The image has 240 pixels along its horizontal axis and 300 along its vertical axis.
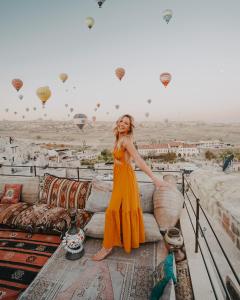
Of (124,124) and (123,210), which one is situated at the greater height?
(124,124)

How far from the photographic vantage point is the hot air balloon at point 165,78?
13.2 m

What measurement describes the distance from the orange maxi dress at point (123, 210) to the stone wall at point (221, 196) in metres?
1.53

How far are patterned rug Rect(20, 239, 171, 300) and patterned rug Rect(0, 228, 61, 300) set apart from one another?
18 cm

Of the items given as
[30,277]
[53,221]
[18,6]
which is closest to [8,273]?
[30,277]

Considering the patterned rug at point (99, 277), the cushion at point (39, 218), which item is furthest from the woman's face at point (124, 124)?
the cushion at point (39, 218)

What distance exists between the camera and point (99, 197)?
9.50ft

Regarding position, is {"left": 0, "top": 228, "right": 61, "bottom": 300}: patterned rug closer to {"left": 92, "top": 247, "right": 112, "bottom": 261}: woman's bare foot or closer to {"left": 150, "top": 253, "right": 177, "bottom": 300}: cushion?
{"left": 92, "top": 247, "right": 112, "bottom": 261}: woman's bare foot

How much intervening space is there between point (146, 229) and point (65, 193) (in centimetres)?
144

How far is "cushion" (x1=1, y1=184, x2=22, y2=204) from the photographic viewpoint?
11.0 feet

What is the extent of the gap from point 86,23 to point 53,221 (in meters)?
13.4

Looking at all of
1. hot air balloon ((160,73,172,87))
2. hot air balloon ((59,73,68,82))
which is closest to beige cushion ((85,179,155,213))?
hot air balloon ((160,73,172,87))

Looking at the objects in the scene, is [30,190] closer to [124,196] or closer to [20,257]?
[20,257]

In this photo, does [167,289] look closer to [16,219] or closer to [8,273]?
[8,273]

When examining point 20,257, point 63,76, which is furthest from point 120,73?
point 20,257
